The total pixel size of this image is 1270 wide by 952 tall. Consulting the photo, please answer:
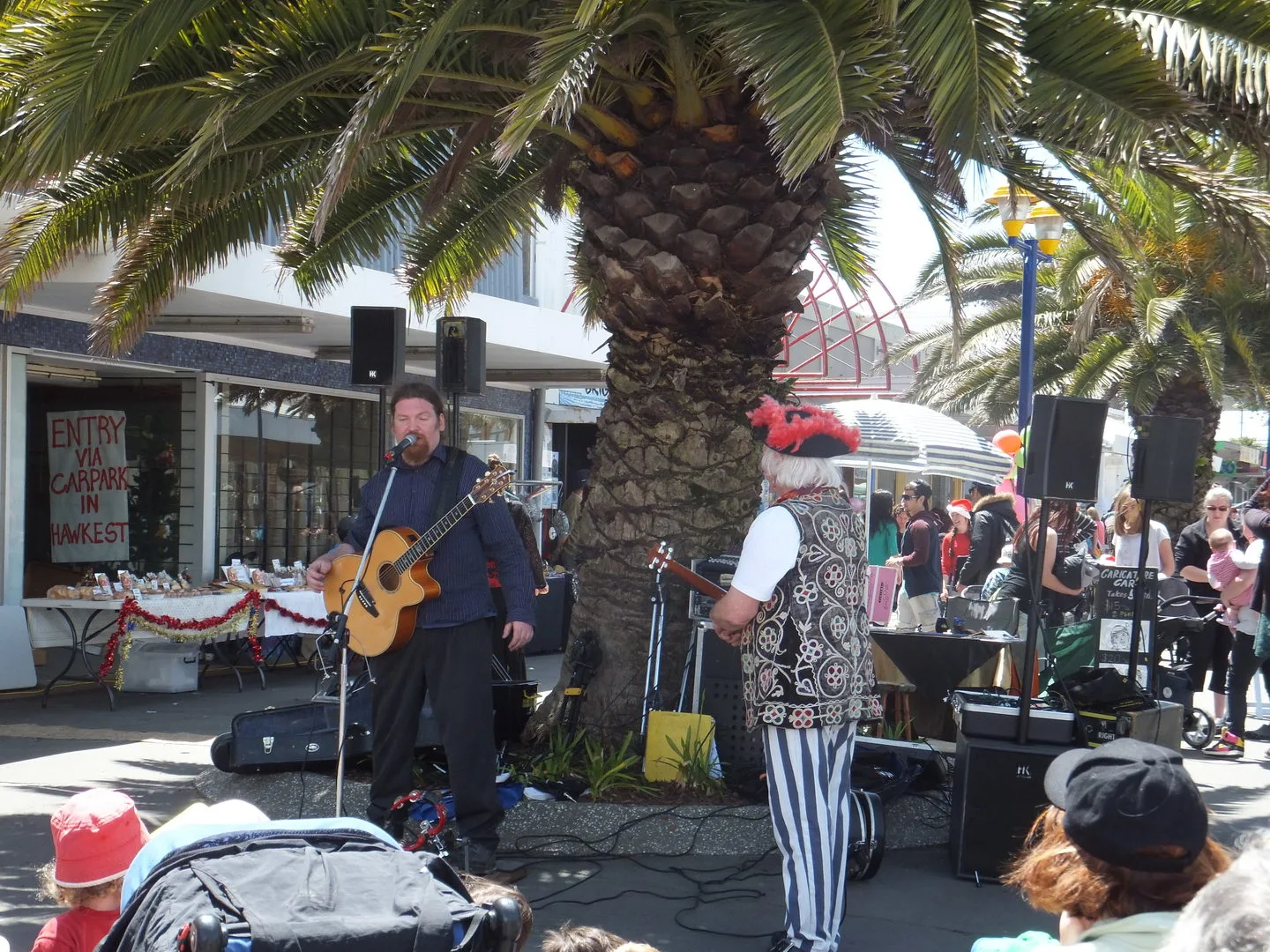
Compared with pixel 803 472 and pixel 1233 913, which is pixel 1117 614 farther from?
pixel 1233 913

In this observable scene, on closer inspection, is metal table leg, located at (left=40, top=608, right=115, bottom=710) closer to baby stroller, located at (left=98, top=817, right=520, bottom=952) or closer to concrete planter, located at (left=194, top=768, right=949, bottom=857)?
concrete planter, located at (left=194, top=768, right=949, bottom=857)

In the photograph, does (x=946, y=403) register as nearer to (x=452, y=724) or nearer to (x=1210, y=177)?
(x=1210, y=177)

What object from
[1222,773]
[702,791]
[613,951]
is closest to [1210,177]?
[1222,773]

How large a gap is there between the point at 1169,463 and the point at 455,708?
480 centimetres

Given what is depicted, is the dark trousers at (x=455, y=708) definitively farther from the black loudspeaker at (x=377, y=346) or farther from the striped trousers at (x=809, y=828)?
the black loudspeaker at (x=377, y=346)

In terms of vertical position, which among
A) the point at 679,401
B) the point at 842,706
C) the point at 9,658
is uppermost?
the point at 679,401

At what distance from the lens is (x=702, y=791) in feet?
20.8

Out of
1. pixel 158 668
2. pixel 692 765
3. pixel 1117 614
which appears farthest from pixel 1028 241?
pixel 158 668

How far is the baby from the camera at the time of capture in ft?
31.2

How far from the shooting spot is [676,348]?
6.93m

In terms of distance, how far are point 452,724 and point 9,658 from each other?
6541 mm

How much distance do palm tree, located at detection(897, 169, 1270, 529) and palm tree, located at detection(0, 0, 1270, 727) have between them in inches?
248

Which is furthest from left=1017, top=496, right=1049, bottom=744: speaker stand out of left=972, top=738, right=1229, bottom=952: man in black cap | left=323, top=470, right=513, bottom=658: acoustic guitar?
left=972, top=738, right=1229, bottom=952: man in black cap

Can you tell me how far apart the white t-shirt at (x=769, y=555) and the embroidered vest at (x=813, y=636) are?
4cm
